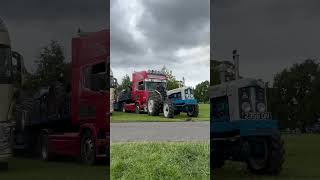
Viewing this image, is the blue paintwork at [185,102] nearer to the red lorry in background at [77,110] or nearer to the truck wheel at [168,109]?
the truck wheel at [168,109]

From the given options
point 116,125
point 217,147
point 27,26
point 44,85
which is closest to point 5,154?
point 44,85

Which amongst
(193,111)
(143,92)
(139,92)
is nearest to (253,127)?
(193,111)

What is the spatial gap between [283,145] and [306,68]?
1.14 meters

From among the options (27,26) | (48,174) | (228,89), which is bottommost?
(48,174)

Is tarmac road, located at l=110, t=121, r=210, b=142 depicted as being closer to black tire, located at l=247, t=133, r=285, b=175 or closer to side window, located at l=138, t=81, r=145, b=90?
side window, located at l=138, t=81, r=145, b=90

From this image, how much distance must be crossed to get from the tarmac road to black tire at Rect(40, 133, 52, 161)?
6.69m

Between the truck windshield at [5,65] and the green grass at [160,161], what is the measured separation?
335 cm

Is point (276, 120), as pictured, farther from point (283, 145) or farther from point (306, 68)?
point (306, 68)

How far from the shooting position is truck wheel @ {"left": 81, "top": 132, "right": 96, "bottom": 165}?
684 centimetres

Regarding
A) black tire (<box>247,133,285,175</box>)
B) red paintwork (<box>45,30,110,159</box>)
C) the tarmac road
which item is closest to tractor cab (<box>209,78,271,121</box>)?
black tire (<box>247,133,285,175</box>)

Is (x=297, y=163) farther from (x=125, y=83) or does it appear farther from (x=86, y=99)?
(x=125, y=83)

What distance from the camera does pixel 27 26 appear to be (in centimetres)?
685

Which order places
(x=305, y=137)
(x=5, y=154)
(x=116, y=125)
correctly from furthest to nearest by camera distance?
(x=116, y=125), (x=305, y=137), (x=5, y=154)

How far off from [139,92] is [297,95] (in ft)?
44.8
